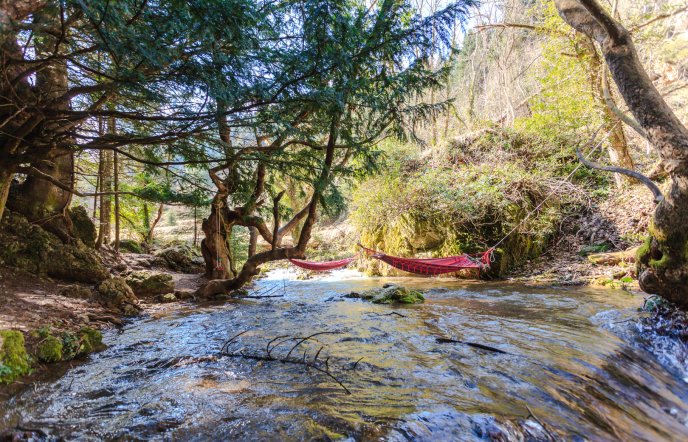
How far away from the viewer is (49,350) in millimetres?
Result: 2252

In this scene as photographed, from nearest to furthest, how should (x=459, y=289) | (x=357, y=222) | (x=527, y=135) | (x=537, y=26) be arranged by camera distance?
(x=459, y=289), (x=537, y=26), (x=527, y=135), (x=357, y=222)

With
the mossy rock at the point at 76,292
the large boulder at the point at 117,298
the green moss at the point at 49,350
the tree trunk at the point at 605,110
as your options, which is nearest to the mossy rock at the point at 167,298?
the large boulder at the point at 117,298

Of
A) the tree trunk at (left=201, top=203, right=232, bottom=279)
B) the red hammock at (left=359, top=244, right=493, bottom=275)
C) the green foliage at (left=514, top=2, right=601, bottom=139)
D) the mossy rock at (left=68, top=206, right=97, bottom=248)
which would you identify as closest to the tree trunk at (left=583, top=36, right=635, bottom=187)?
the green foliage at (left=514, top=2, right=601, bottom=139)

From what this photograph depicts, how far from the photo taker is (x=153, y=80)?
2463mm

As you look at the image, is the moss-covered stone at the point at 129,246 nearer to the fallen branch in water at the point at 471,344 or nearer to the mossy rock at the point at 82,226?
the mossy rock at the point at 82,226

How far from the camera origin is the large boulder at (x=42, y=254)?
383cm

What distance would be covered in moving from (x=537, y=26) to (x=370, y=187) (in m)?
4.89

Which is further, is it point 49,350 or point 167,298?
point 167,298

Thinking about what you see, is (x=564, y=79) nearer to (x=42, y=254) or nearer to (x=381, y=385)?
(x=381, y=385)

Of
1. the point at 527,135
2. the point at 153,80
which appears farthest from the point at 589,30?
the point at 527,135

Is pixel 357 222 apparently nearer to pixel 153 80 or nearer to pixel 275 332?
pixel 275 332

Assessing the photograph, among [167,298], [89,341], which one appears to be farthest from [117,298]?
[89,341]

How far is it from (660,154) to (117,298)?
582 cm

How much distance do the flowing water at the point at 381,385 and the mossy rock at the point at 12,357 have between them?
212mm
